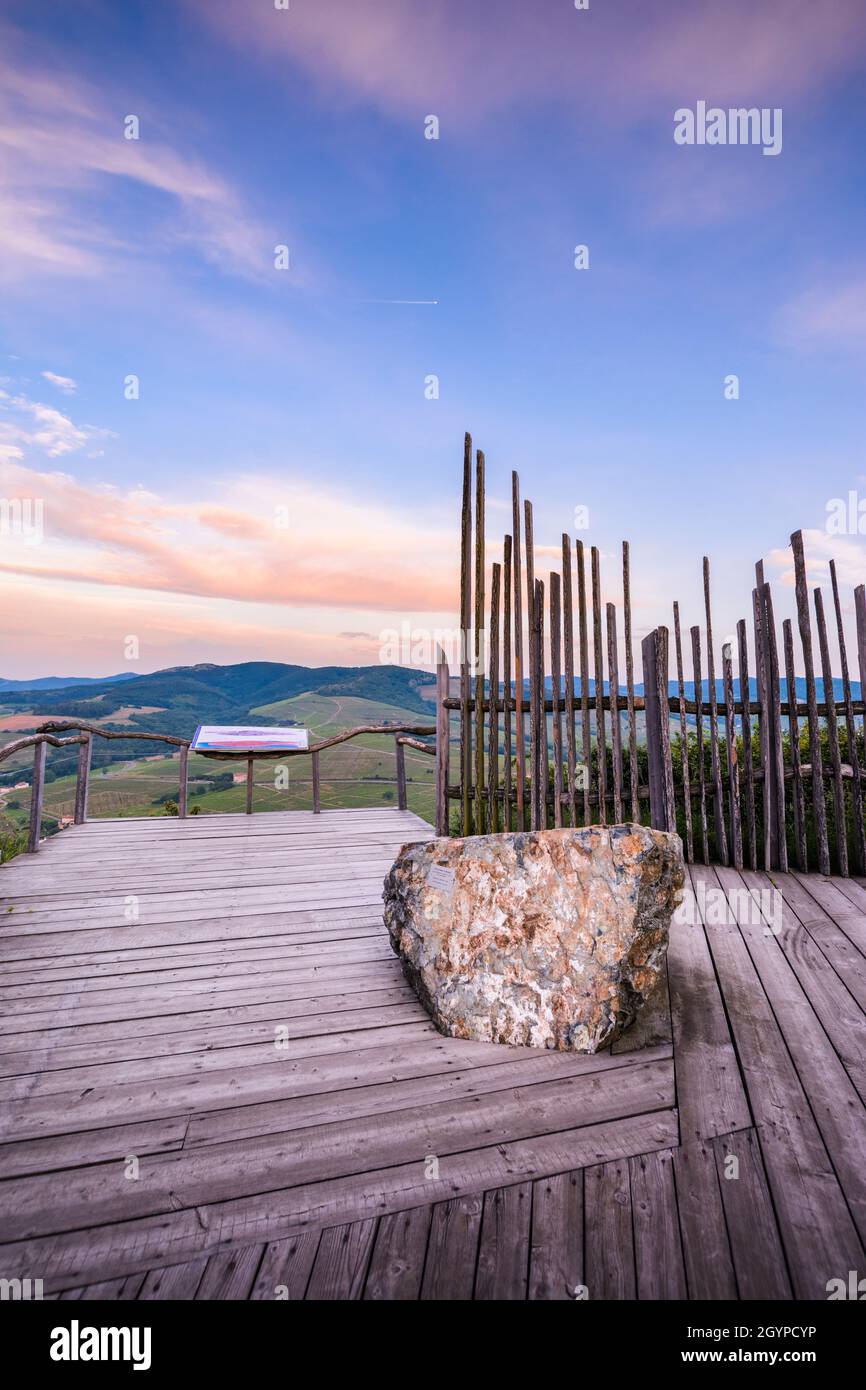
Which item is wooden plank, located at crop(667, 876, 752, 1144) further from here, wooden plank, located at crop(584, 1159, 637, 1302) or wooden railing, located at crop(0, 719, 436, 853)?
wooden railing, located at crop(0, 719, 436, 853)

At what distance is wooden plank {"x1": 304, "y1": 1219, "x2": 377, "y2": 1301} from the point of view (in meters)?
1.45

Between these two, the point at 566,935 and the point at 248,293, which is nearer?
the point at 566,935

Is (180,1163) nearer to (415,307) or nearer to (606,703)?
(606,703)

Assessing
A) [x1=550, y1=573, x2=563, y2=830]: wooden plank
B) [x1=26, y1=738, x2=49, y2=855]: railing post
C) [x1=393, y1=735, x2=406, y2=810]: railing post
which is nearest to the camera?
[x1=550, y1=573, x2=563, y2=830]: wooden plank

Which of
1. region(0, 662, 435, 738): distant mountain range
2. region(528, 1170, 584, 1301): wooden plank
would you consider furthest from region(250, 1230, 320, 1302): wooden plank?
region(0, 662, 435, 738): distant mountain range

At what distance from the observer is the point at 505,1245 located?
1.58 m

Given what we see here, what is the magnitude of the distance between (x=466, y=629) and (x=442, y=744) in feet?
3.74

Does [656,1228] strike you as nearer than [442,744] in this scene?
Yes

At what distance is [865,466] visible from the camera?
178 inches

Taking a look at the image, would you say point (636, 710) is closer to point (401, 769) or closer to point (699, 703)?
point (699, 703)

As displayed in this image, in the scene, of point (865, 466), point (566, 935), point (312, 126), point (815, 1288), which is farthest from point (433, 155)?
point (815, 1288)

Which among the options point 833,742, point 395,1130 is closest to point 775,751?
point 833,742

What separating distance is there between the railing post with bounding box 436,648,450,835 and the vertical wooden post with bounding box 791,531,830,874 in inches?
122
